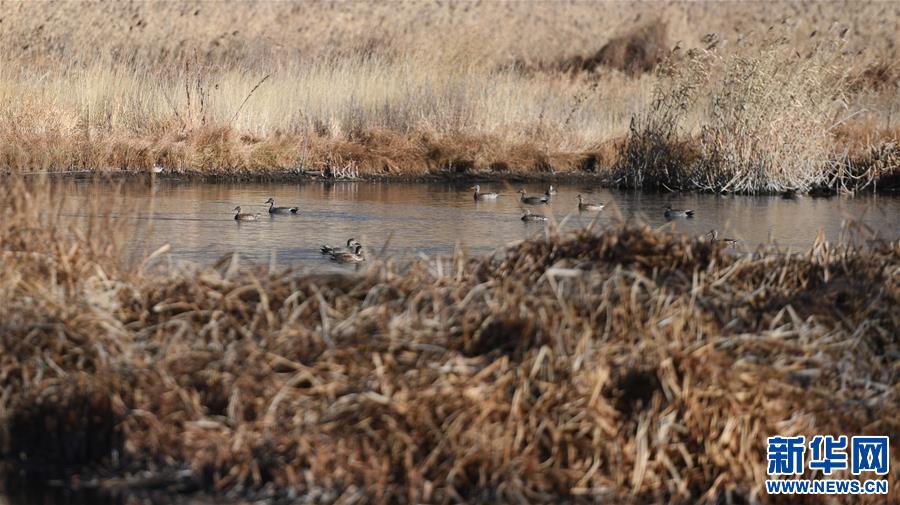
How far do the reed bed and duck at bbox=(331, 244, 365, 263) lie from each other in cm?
318

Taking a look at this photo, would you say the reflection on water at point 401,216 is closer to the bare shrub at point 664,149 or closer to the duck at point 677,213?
the duck at point 677,213

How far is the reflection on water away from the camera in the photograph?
35.1 feet

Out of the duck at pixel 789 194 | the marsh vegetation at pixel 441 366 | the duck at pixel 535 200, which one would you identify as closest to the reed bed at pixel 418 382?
the marsh vegetation at pixel 441 366

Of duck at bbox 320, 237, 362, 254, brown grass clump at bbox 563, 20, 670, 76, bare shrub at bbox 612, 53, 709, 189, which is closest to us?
duck at bbox 320, 237, 362, 254

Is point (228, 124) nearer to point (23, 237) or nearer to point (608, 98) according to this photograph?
point (608, 98)

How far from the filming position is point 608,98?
71.1 ft

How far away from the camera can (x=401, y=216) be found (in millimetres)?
13094

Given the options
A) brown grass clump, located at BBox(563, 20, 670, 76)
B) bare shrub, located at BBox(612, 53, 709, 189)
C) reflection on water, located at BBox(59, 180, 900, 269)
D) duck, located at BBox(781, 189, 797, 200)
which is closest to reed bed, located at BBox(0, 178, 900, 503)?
reflection on water, located at BBox(59, 180, 900, 269)

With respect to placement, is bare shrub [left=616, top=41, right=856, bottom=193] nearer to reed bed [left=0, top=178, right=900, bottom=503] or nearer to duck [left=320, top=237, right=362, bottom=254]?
duck [left=320, top=237, right=362, bottom=254]

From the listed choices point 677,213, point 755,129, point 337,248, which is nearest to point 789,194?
point 755,129

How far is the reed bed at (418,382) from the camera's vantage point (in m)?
5.15

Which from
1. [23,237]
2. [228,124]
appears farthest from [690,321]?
[228,124]

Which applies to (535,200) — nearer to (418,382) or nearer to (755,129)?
(755,129)

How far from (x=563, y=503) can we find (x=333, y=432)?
92cm
